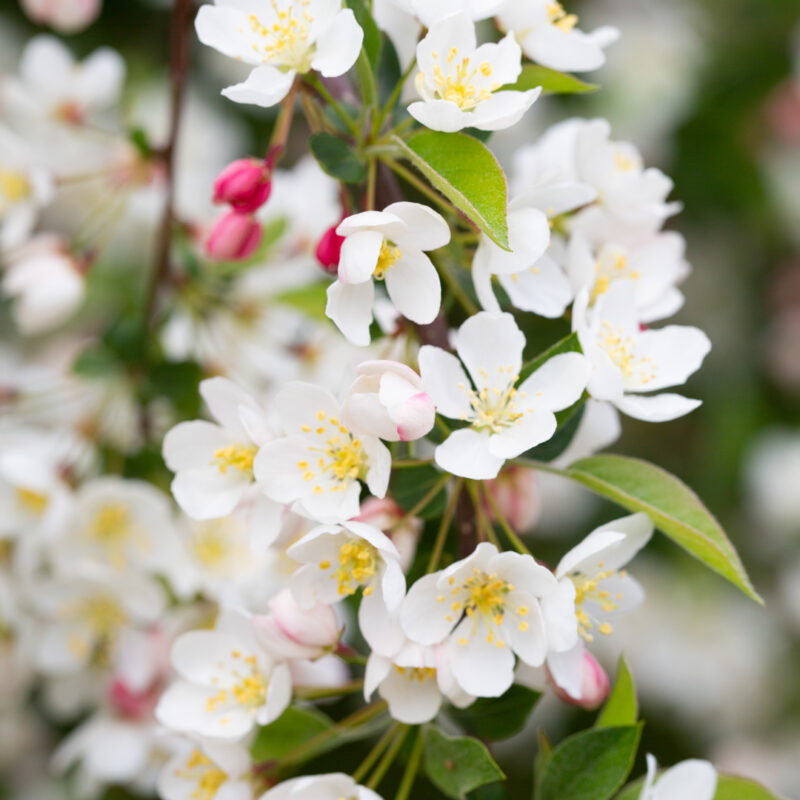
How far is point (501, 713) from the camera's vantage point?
0.95 m

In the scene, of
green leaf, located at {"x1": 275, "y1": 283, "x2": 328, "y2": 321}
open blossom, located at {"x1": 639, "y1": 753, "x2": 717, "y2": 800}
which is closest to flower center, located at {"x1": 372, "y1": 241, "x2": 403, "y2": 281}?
open blossom, located at {"x1": 639, "y1": 753, "x2": 717, "y2": 800}

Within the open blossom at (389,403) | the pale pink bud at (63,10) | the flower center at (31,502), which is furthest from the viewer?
the pale pink bud at (63,10)

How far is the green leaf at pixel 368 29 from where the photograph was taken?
0.89m

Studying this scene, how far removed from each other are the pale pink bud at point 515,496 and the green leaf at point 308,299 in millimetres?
522

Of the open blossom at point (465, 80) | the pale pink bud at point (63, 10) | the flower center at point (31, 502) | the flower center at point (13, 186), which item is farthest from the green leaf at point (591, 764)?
the pale pink bud at point (63, 10)

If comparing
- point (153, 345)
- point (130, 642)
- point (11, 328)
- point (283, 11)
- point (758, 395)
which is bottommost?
point (11, 328)

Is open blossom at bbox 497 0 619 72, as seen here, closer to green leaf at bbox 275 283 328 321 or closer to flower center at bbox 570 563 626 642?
flower center at bbox 570 563 626 642

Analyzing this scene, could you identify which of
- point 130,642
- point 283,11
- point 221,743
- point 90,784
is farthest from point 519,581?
point 90,784

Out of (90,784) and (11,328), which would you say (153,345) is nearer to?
(90,784)

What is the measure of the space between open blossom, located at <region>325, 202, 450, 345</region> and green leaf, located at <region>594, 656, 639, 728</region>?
0.36m

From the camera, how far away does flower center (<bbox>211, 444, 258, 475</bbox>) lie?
0.96 metres

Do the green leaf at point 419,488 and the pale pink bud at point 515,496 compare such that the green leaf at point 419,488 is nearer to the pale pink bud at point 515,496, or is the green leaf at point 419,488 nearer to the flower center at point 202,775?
the pale pink bud at point 515,496

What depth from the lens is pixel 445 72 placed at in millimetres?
877

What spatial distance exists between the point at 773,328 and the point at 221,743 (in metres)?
1.83
